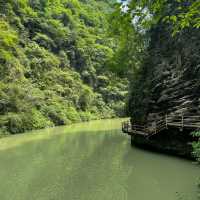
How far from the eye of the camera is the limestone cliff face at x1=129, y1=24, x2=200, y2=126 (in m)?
21.0

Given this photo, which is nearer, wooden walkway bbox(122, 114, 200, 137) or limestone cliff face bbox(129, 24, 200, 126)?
wooden walkway bbox(122, 114, 200, 137)

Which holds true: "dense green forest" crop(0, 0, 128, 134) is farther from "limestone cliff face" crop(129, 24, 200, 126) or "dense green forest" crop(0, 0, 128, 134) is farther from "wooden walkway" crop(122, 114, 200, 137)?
"wooden walkway" crop(122, 114, 200, 137)

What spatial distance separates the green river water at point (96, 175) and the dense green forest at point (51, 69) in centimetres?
1527

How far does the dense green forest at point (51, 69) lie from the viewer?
4344cm

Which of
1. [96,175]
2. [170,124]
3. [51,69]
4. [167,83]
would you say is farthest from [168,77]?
[51,69]

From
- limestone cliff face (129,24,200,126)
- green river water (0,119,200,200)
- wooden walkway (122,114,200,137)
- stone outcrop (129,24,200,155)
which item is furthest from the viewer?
limestone cliff face (129,24,200,126)

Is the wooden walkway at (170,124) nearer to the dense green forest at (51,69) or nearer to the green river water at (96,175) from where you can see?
the green river water at (96,175)

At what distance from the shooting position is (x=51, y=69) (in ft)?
202

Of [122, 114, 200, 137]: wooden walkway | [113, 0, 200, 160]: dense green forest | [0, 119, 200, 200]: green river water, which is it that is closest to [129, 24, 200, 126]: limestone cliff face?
[113, 0, 200, 160]: dense green forest

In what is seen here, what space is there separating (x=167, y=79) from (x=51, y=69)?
4123cm

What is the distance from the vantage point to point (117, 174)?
50.0 feet

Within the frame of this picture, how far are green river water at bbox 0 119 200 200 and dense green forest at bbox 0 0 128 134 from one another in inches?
601

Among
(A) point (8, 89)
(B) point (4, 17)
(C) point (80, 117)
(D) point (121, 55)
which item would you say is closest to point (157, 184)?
(D) point (121, 55)

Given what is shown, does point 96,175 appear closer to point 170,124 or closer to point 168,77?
point 170,124
